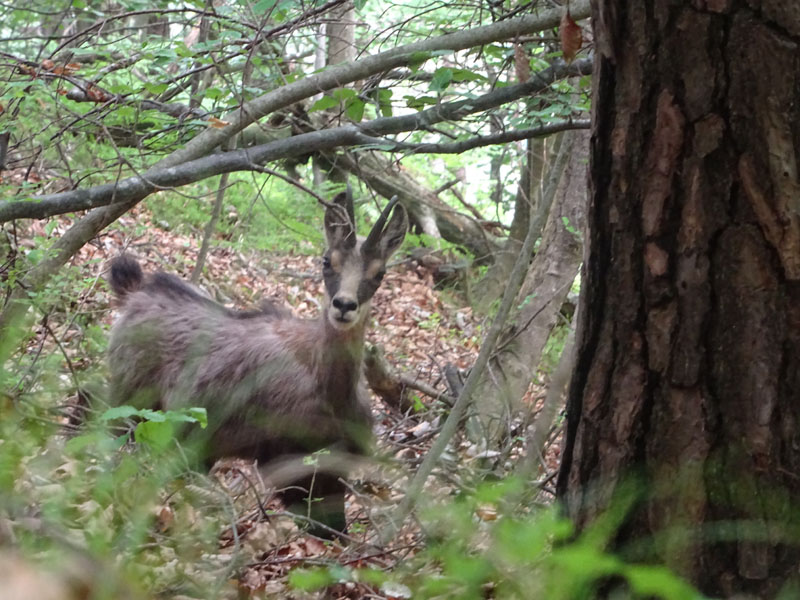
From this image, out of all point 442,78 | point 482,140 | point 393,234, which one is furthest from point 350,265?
point 442,78

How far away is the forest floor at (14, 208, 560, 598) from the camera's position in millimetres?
3420

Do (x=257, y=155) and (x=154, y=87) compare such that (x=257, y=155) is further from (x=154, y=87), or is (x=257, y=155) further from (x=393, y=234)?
(x=393, y=234)

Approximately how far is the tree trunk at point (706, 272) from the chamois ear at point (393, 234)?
3871mm

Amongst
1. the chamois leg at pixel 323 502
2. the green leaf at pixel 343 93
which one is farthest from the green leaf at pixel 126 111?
the chamois leg at pixel 323 502

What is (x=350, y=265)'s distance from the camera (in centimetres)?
620

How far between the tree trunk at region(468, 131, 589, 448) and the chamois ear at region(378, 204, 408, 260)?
106cm

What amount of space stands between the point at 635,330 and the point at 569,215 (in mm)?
4315

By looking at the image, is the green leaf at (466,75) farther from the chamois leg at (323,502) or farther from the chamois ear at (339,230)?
the chamois leg at (323,502)

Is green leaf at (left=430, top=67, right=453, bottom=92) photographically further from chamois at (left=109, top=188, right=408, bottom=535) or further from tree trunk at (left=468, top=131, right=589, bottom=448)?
tree trunk at (left=468, top=131, right=589, bottom=448)

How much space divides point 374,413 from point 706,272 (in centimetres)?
504

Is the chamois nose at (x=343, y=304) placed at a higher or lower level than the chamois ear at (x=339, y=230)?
lower

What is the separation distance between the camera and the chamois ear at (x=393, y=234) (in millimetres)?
6387

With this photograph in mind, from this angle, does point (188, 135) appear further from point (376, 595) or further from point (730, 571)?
point (730, 571)

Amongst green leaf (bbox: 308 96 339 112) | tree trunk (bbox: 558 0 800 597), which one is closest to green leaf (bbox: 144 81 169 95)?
green leaf (bbox: 308 96 339 112)
